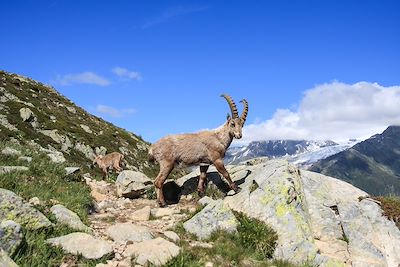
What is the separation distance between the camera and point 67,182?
1703 centimetres

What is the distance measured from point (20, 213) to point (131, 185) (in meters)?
8.41

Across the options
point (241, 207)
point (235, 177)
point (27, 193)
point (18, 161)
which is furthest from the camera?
point (235, 177)

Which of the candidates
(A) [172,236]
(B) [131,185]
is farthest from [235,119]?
(A) [172,236]

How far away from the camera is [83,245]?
10812 mm

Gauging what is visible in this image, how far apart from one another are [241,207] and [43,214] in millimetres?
7480

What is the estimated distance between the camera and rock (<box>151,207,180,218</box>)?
1620cm

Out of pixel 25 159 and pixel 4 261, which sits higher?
pixel 25 159

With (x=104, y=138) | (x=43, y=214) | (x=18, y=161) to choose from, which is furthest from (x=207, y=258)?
(x=104, y=138)

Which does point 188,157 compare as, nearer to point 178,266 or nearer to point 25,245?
point 178,266

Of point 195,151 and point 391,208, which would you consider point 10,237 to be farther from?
point 391,208

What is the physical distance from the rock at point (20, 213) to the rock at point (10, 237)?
1.15 meters

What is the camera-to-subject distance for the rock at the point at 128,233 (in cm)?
1241

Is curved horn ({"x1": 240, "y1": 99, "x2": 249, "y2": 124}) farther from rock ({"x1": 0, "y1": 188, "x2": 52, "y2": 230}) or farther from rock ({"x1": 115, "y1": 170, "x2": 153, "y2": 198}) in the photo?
rock ({"x1": 0, "y1": 188, "x2": 52, "y2": 230})

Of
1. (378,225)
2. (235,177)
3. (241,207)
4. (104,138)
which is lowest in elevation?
(378,225)
